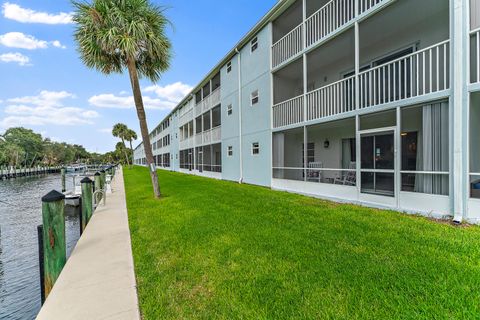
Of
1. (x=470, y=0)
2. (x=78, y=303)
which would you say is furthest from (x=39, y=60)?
(x=470, y=0)

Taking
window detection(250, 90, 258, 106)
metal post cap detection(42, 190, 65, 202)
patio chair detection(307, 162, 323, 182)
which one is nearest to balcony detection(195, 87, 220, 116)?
window detection(250, 90, 258, 106)

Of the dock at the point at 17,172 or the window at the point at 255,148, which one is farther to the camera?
the dock at the point at 17,172

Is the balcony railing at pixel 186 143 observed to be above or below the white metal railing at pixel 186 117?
below

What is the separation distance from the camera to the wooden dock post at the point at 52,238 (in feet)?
13.5

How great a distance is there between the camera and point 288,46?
1177 cm

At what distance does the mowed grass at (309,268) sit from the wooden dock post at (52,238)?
128 cm

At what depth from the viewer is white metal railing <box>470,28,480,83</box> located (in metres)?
5.48

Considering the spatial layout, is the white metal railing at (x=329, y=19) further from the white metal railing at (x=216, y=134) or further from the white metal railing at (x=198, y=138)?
the white metal railing at (x=198, y=138)

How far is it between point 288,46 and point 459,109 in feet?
25.8

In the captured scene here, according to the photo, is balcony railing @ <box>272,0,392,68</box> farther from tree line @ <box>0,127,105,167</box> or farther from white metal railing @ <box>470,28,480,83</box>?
tree line @ <box>0,127,105,167</box>

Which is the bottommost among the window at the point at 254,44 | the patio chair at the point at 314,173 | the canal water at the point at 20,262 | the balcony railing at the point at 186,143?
the canal water at the point at 20,262

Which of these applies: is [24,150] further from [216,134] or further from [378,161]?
[378,161]

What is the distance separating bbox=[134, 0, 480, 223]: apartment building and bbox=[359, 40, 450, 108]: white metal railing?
4 cm

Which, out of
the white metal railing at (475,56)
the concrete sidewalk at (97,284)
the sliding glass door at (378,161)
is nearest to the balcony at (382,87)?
the white metal railing at (475,56)
